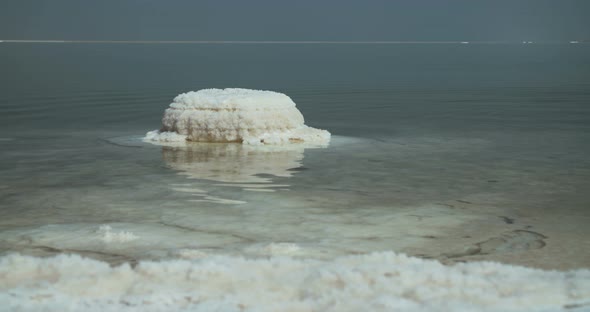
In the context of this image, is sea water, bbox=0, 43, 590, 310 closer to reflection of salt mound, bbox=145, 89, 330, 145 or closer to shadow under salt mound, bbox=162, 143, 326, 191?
shadow under salt mound, bbox=162, 143, 326, 191

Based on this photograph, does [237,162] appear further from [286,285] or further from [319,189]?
[286,285]

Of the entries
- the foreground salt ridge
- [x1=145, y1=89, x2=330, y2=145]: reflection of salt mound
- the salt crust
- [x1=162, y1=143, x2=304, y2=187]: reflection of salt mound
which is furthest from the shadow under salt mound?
the foreground salt ridge

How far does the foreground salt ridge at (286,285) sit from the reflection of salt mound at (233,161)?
12.9ft

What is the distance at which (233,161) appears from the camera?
11.2 m

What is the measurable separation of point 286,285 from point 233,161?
232 inches

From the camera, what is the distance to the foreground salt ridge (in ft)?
16.5

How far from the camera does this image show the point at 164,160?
11266 millimetres

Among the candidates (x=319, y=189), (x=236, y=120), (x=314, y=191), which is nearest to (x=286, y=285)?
(x=314, y=191)

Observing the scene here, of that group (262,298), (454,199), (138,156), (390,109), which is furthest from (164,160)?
(390,109)

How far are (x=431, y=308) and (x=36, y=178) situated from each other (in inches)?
241

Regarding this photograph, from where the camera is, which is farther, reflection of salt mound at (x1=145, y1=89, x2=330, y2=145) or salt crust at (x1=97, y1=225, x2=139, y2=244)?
reflection of salt mound at (x1=145, y1=89, x2=330, y2=145)

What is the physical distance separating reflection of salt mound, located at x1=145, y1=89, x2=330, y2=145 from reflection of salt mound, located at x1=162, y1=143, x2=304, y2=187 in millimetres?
275

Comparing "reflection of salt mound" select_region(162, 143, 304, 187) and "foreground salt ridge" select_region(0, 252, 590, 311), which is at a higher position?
"foreground salt ridge" select_region(0, 252, 590, 311)

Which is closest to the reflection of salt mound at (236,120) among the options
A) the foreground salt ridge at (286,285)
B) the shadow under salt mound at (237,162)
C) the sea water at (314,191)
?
the shadow under salt mound at (237,162)
